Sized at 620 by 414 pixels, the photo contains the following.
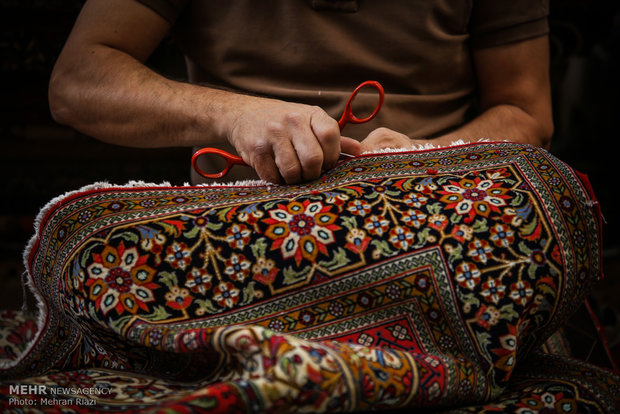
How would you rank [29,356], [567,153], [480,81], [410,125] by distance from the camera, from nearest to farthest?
1. [29,356]
2. [410,125]
3. [480,81]
4. [567,153]

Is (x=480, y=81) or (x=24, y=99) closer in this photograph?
(x=480, y=81)

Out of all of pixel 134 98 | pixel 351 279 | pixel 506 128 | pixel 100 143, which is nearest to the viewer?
pixel 351 279

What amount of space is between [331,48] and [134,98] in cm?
34

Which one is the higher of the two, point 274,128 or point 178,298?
point 274,128

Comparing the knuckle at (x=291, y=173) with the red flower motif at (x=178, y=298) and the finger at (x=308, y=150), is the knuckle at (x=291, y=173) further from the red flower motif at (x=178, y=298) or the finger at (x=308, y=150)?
the red flower motif at (x=178, y=298)

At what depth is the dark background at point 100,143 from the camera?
166cm

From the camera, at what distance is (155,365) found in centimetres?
57

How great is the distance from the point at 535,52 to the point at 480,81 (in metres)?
0.12

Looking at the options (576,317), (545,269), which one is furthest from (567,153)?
(545,269)

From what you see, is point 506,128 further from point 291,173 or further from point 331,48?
point 291,173

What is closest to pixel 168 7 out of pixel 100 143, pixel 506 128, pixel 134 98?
pixel 134 98

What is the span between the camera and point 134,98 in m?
0.82

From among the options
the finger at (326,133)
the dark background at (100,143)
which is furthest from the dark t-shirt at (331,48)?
the dark background at (100,143)

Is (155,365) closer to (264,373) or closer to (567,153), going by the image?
(264,373)
